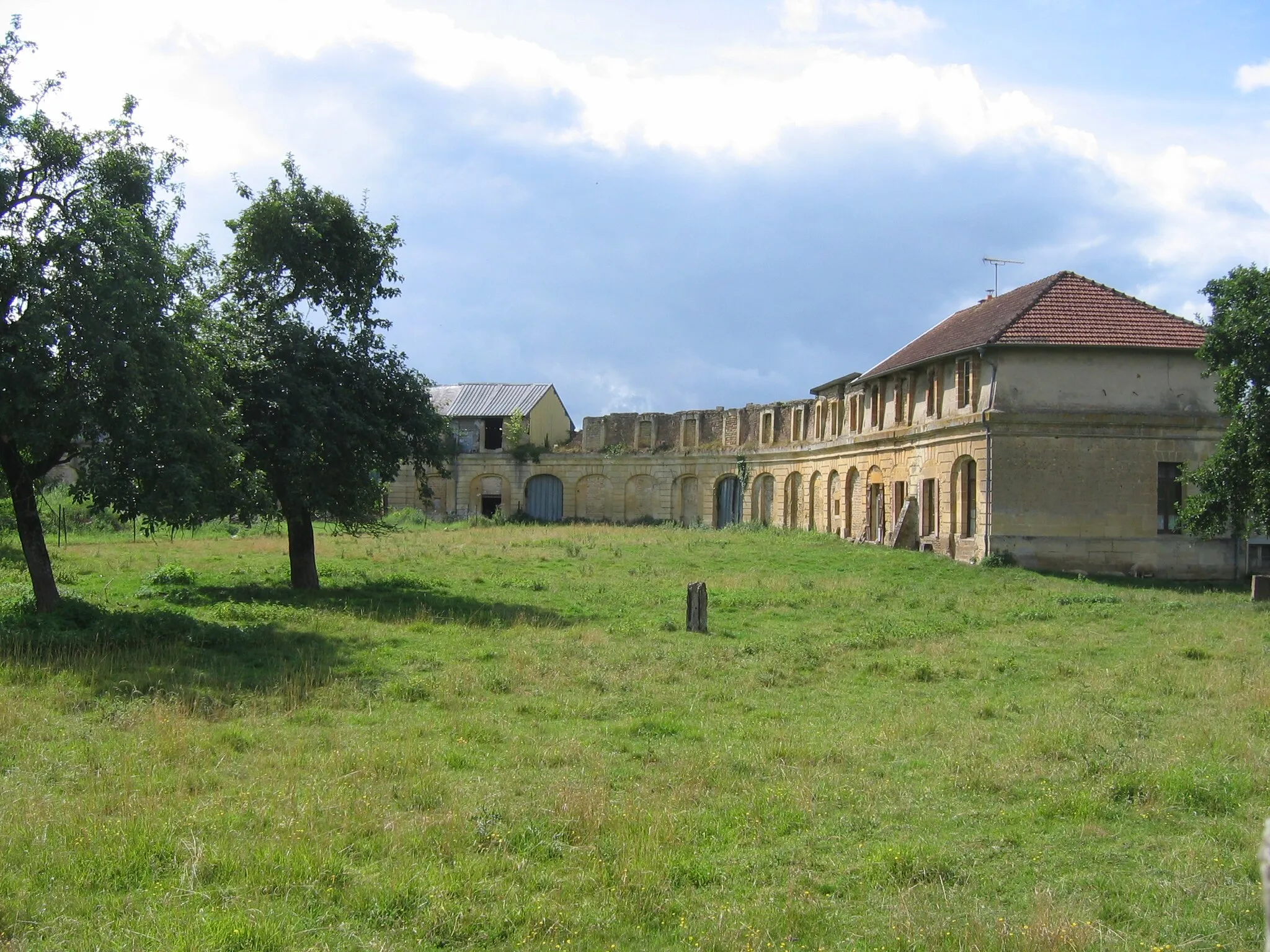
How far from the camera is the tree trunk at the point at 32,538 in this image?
47.7 ft

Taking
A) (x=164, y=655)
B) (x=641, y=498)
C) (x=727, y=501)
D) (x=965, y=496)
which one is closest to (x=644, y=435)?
(x=641, y=498)

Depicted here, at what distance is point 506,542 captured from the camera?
3294cm

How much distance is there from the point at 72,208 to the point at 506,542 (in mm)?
19715

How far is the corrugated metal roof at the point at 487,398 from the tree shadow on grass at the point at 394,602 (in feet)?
112

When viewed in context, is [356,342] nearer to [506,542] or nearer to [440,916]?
[506,542]

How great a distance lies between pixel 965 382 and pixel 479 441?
102 ft

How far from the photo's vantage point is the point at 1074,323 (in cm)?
2791

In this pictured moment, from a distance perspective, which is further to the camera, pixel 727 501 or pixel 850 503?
pixel 727 501

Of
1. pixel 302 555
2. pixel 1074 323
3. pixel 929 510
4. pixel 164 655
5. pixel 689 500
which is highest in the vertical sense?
pixel 1074 323

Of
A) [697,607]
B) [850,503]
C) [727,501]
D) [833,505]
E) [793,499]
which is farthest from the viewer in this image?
[727,501]

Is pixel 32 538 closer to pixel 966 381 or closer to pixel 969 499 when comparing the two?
pixel 969 499

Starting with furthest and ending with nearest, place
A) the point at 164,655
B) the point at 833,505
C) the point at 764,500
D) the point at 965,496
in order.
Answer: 1. the point at 764,500
2. the point at 833,505
3. the point at 965,496
4. the point at 164,655

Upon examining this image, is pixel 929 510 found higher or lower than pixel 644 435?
lower

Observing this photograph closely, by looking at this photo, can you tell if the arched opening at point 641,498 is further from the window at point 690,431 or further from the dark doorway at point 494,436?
the dark doorway at point 494,436
